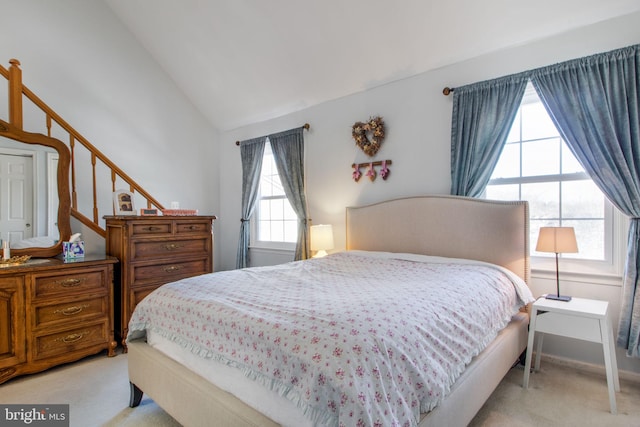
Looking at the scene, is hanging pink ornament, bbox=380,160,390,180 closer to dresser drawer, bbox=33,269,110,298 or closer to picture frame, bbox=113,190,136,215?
picture frame, bbox=113,190,136,215

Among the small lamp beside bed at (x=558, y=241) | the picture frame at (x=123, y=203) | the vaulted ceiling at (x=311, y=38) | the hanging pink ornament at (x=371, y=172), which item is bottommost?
the small lamp beside bed at (x=558, y=241)

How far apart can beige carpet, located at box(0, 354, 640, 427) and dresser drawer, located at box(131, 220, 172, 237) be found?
1081 millimetres

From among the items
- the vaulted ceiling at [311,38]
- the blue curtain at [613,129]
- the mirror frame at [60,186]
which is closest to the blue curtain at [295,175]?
the vaulted ceiling at [311,38]

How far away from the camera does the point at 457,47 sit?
2.79 m

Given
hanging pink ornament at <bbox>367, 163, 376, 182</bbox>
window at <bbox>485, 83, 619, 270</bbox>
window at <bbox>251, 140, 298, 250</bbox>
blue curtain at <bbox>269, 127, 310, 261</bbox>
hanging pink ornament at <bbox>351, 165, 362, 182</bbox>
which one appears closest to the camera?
window at <bbox>485, 83, 619, 270</bbox>

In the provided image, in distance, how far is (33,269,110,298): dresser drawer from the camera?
7.78ft

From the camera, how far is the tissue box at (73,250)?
106 inches

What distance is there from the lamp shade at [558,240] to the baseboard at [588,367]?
91cm

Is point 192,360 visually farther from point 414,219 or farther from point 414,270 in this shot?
point 414,219

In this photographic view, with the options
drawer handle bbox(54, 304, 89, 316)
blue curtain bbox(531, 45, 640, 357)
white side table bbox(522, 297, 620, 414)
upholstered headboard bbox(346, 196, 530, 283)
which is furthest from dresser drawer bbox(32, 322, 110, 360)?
blue curtain bbox(531, 45, 640, 357)

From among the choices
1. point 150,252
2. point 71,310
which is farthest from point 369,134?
point 71,310

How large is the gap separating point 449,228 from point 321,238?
128 centimetres

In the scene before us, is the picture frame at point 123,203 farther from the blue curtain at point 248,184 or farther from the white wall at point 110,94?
the blue curtain at point 248,184

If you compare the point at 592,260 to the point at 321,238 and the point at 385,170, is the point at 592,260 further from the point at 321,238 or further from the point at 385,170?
the point at 321,238
